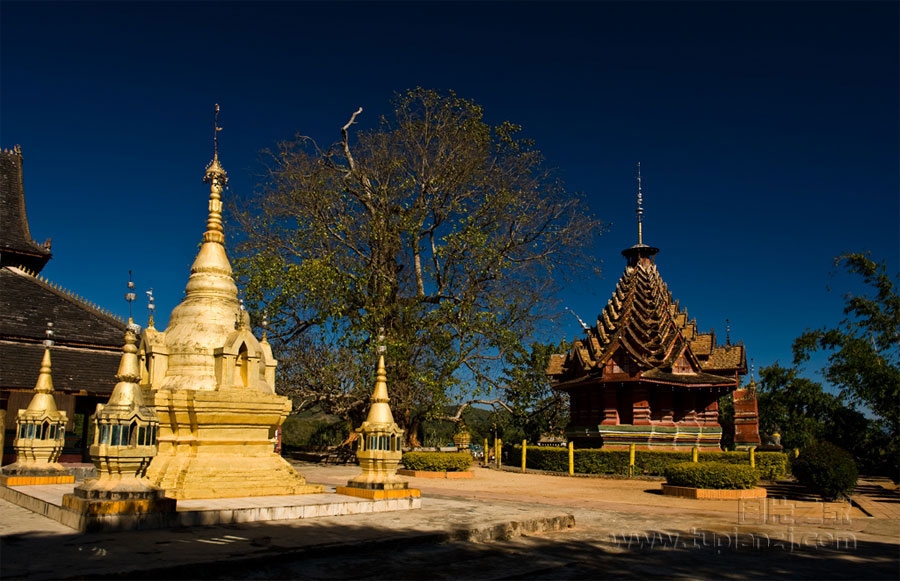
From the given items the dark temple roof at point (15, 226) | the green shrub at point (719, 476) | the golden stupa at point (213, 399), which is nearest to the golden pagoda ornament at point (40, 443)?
the golden stupa at point (213, 399)

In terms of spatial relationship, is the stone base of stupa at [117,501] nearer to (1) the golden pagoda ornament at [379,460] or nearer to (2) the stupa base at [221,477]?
(2) the stupa base at [221,477]

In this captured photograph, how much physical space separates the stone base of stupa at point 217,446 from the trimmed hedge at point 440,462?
36.5 ft

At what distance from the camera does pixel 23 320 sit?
21828mm

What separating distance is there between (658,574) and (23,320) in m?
21.1

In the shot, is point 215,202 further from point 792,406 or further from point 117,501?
point 792,406

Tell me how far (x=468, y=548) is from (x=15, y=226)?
77.5 feet

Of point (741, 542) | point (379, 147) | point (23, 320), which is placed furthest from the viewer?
point (379, 147)

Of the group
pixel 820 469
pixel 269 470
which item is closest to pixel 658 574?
pixel 269 470

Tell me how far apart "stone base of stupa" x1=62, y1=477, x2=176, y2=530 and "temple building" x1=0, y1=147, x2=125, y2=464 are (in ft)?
41.9

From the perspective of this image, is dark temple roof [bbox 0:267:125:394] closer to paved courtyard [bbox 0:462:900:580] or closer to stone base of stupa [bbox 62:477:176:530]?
paved courtyard [bbox 0:462:900:580]

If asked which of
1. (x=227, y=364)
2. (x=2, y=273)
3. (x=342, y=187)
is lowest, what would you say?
(x=227, y=364)

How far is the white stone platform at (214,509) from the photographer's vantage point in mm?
8859

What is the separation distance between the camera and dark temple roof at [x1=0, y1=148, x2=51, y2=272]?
24.5 m

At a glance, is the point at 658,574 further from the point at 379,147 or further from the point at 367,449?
the point at 379,147
